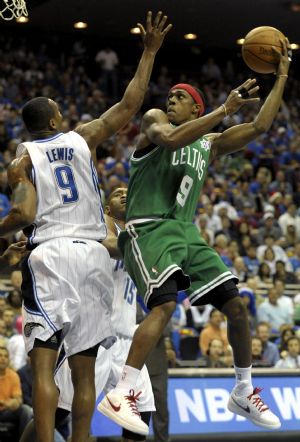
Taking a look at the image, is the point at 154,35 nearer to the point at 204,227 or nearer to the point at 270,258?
the point at 204,227

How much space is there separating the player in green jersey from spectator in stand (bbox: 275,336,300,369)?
598 cm

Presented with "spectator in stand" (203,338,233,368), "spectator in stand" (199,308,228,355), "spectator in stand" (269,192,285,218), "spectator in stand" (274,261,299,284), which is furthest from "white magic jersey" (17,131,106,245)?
"spectator in stand" (269,192,285,218)

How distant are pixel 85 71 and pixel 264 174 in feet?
21.2

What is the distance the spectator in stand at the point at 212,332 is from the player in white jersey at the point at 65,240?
6.51 metres

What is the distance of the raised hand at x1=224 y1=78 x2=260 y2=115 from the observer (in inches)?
249

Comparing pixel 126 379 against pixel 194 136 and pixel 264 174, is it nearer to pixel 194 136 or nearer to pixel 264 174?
pixel 194 136

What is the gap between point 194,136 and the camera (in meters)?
6.10

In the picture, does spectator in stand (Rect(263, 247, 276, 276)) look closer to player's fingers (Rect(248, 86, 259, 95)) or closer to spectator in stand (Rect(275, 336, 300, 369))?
spectator in stand (Rect(275, 336, 300, 369))

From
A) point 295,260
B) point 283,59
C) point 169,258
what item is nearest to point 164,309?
point 169,258

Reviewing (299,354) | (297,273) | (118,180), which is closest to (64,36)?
(118,180)

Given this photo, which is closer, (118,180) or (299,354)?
(299,354)

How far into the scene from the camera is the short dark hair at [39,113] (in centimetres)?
627

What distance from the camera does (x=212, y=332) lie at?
1278cm

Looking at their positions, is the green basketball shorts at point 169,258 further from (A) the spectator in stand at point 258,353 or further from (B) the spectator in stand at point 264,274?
(B) the spectator in stand at point 264,274
